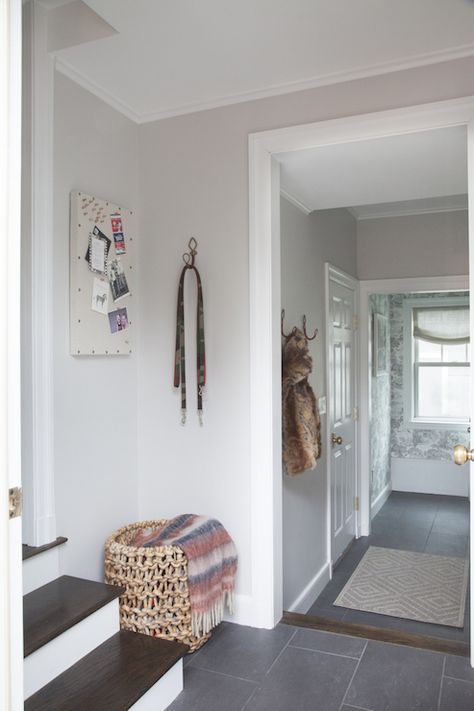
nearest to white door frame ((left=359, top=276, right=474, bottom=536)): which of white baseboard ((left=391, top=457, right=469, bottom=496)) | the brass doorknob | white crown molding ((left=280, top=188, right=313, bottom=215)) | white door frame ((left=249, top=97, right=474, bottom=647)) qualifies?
white crown molding ((left=280, top=188, right=313, bottom=215))

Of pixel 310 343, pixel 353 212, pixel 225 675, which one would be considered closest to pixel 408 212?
pixel 353 212

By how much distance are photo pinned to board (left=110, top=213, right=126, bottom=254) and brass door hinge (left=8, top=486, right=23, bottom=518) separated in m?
1.71

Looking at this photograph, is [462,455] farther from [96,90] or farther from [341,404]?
[341,404]

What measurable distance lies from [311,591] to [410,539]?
1.63 metres

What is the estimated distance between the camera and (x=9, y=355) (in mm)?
1260

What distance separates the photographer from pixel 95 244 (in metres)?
2.63

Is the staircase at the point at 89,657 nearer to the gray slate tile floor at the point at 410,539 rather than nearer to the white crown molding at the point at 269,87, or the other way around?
the gray slate tile floor at the point at 410,539

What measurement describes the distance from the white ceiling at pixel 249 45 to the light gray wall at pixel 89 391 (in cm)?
18

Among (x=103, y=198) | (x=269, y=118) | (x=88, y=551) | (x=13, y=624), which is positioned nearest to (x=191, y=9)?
(x=269, y=118)

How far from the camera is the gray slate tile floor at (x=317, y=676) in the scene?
2.12 m

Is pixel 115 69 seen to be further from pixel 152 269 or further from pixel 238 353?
pixel 238 353

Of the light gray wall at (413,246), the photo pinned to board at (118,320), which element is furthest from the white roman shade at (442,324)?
the photo pinned to board at (118,320)

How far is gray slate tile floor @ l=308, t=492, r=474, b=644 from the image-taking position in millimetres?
3535

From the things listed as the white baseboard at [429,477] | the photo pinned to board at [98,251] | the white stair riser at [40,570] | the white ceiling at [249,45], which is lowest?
the white baseboard at [429,477]
